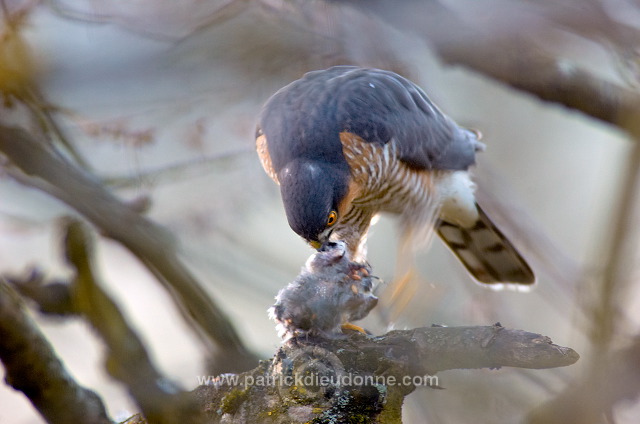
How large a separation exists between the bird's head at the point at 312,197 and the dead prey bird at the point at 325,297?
0.41 feet

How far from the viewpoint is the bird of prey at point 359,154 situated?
3799 mm

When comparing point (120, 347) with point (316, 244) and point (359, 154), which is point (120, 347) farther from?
point (359, 154)

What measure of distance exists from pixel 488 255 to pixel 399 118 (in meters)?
1.67

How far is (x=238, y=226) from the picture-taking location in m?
5.19

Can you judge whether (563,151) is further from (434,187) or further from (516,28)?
(516,28)

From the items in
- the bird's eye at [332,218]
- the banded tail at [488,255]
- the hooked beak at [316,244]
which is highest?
the bird's eye at [332,218]

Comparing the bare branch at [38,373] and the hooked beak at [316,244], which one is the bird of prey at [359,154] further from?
the bare branch at [38,373]

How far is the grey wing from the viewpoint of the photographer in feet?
13.5

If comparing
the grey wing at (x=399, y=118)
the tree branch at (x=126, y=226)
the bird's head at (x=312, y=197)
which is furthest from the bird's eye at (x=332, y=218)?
the tree branch at (x=126, y=226)

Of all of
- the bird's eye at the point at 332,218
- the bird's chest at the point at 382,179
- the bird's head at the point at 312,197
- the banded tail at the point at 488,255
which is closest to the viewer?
the bird's head at the point at 312,197

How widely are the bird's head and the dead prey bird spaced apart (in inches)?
4.9

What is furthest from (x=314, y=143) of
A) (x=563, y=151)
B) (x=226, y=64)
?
(x=563, y=151)

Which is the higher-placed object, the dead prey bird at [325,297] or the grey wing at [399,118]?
the grey wing at [399,118]

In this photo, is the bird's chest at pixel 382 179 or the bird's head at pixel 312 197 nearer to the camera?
the bird's head at pixel 312 197
